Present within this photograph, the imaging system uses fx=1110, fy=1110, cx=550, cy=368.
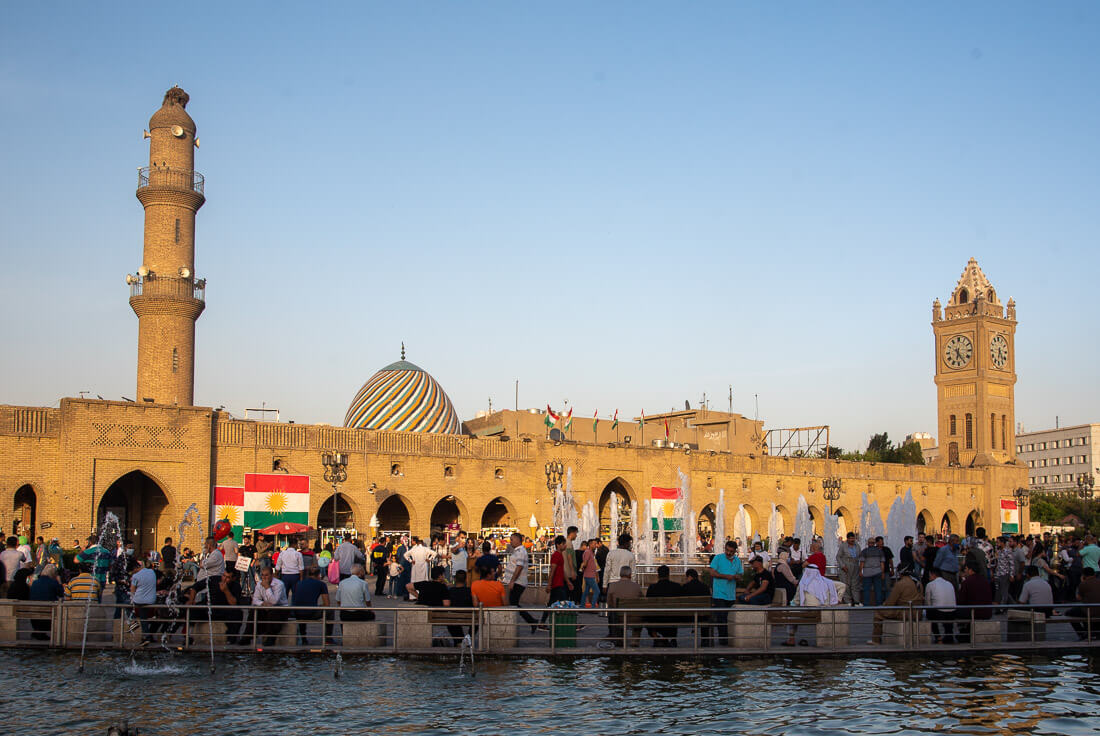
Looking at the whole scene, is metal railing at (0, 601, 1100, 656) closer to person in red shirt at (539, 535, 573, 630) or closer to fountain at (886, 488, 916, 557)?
person in red shirt at (539, 535, 573, 630)

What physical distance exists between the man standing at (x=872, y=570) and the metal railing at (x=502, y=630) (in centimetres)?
264

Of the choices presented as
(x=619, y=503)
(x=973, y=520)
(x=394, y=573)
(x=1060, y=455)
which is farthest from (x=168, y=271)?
(x=1060, y=455)

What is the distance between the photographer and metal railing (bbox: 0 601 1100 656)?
38.3 ft

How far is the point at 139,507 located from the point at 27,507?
3328 millimetres

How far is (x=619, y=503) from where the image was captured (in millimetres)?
44094

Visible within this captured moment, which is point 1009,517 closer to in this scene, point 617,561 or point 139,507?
point 139,507

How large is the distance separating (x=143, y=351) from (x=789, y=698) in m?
27.7

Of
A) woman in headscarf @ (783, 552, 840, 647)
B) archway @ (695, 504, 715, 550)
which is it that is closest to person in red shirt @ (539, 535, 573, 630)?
woman in headscarf @ (783, 552, 840, 647)

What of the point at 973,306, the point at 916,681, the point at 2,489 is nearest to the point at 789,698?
the point at 916,681

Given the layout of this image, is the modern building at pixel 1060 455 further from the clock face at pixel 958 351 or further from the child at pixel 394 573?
the child at pixel 394 573

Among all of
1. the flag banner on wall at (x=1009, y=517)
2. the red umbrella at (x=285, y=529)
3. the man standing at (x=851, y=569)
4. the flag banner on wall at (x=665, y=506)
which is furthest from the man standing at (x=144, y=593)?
the flag banner on wall at (x=1009, y=517)

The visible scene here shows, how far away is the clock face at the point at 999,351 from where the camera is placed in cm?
6512

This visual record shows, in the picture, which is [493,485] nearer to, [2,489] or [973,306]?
[2,489]

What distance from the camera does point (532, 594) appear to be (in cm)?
1652
